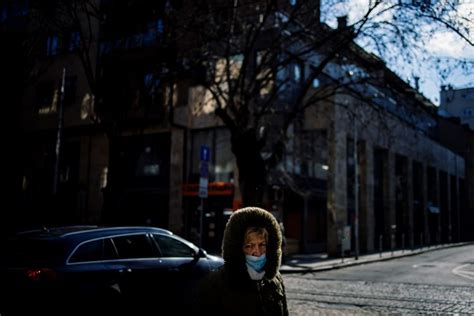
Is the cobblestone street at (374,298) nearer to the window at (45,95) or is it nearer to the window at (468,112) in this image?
the window at (468,112)

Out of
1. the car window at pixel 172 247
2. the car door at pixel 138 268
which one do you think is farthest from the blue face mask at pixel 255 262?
the car window at pixel 172 247

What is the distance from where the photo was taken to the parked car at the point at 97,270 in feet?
20.6

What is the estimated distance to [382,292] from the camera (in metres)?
12.9

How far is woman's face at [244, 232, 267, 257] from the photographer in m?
3.24

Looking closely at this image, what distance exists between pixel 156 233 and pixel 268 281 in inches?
196

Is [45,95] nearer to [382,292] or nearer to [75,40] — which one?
[75,40]

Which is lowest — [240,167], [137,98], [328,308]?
[328,308]

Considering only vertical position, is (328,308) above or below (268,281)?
below

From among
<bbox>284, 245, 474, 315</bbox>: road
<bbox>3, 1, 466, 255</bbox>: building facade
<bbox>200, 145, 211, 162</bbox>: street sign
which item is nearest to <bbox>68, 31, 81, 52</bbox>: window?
<bbox>3, 1, 466, 255</bbox>: building facade

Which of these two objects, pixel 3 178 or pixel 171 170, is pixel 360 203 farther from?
pixel 3 178

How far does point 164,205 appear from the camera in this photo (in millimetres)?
28797

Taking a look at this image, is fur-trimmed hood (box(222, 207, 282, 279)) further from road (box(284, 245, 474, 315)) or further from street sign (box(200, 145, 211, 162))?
street sign (box(200, 145, 211, 162))

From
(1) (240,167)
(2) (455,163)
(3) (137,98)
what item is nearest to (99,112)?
(1) (240,167)

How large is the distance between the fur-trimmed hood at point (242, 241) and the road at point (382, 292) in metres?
6.71
